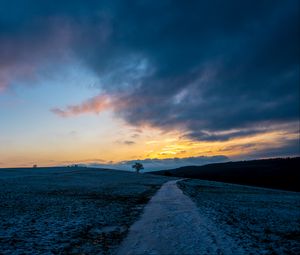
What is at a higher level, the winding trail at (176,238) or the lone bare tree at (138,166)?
the lone bare tree at (138,166)

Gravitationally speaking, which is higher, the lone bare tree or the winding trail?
the lone bare tree

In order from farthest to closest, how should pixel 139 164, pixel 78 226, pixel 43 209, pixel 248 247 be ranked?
pixel 139 164 → pixel 43 209 → pixel 78 226 → pixel 248 247

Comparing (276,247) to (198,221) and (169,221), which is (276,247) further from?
(169,221)

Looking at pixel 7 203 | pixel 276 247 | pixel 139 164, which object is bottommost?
pixel 276 247

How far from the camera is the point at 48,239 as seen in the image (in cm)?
1453

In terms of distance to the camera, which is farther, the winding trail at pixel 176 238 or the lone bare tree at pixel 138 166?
the lone bare tree at pixel 138 166

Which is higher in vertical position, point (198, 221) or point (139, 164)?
point (139, 164)

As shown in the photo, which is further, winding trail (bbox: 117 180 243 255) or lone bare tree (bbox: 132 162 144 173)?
lone bare tree (bbox: 132 162 144 173)

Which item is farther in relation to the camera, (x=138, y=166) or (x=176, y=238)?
(x=138, y=166)

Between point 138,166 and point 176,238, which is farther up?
point 138,166

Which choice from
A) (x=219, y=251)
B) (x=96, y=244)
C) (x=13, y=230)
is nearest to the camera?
(x=219, y=251)

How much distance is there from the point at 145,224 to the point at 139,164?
574ft

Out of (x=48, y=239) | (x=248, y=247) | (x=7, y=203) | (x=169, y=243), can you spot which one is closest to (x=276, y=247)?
(x=248, y=247)

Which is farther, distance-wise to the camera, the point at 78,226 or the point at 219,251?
the point at 78,226
